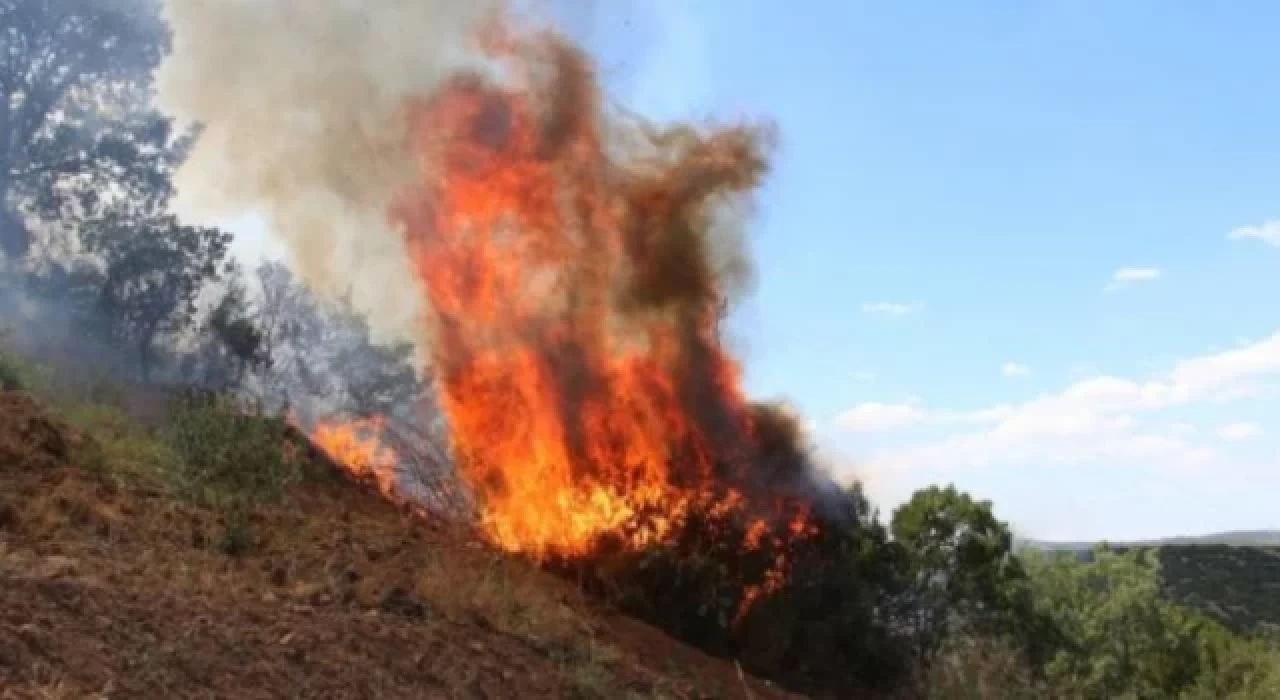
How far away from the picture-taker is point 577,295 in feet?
58.3

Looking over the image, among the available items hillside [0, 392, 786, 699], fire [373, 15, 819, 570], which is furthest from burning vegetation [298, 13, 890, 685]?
hillside [0, 392, 786, 699]

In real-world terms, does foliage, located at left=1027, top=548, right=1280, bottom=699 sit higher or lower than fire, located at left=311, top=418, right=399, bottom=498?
lower

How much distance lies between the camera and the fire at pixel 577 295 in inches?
664

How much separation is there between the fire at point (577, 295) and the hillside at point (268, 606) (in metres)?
2.10

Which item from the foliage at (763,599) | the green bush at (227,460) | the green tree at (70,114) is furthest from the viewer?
the green tree at (70,114)

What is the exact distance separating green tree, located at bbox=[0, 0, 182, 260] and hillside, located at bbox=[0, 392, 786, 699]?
33.3 ft

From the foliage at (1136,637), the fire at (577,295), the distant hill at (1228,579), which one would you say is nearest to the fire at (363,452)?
the fire at (577,295)

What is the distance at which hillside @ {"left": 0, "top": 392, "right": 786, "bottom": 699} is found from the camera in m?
7.23

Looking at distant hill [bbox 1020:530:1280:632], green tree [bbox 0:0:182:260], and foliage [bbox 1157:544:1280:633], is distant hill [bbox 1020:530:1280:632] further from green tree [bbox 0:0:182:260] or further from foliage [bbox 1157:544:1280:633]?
green tree [bbox 0:0:182:260]

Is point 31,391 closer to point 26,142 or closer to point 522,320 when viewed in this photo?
point 522,320

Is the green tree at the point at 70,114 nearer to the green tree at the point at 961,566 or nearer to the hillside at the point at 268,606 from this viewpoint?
the hillside at the point at 268,606

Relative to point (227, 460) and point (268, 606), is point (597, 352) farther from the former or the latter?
point (268, 606)

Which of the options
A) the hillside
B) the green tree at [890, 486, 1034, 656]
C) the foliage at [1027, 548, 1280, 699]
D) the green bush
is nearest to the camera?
the hillside

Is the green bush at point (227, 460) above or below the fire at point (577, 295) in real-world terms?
below
